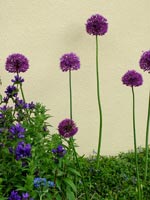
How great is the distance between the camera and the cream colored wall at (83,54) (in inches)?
147

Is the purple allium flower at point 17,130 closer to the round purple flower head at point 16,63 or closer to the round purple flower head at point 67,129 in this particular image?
the round purple flower head at point 67,129

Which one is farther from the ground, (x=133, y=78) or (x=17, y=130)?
(x=133, y=78)

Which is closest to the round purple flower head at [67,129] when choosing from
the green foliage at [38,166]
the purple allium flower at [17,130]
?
the green foliage at [38,166]

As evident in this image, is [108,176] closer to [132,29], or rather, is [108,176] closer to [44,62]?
[44,62]

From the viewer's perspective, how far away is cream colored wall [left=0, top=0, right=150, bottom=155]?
12.3ft

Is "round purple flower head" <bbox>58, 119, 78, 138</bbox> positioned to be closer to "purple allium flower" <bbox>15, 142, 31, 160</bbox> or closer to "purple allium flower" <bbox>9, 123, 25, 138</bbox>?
"purple allium flower" <bbox>9, 123, 25, 138</bbox>

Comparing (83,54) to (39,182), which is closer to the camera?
(39,182)

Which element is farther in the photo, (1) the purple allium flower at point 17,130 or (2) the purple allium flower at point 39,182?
(1) the purple allium flower at point 17,130

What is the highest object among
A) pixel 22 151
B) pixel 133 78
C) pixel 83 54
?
pixel 83 54

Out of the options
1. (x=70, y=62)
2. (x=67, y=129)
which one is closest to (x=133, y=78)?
(x=70, y=62)

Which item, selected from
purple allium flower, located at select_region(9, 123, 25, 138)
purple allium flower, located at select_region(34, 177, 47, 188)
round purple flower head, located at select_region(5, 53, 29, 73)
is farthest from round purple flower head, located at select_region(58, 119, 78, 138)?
purple allium flower, located at select_region(34, 177, 47, 188)

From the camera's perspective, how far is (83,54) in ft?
13.4

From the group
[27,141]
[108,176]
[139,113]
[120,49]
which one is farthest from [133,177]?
[27,141]

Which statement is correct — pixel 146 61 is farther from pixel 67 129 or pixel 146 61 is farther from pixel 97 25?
pixel 67 129
